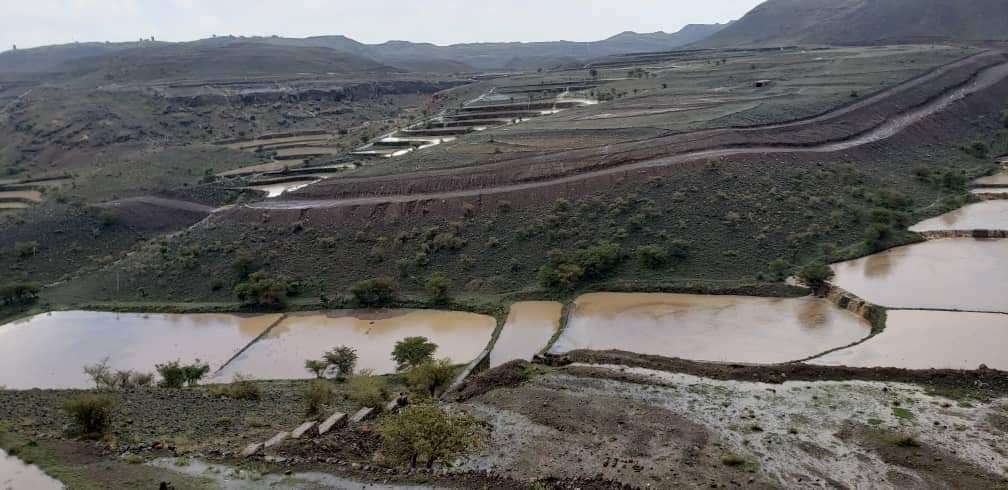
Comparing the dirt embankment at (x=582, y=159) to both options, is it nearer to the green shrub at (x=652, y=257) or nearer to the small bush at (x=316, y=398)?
the green shrub at (x=652, y=257)

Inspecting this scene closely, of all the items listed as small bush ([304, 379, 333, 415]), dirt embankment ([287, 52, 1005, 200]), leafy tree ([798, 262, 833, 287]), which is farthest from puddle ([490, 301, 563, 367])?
dirt embankment ([287, 52, 1005, 200])

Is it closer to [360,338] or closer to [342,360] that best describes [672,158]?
[360,338]

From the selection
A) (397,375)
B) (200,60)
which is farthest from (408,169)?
(200,60)

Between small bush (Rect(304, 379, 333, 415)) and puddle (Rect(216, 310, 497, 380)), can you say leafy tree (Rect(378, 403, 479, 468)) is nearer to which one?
small bush (Rect(304, 379, 333, 415))

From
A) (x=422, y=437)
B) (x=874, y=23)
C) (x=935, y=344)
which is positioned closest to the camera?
(x=422, y=437)

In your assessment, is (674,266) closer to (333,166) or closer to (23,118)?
(333,166)

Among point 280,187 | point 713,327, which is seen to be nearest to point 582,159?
point 713,327

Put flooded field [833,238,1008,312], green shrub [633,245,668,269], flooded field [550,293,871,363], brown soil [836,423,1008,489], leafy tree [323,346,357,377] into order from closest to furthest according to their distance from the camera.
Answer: brown soil [836,423,1008,489] < flooded field [550,293,871,363] < leafy tree [323,346,357,377] < flooded field [833,238,1008,312] < green shrub [633,245,668,269]
